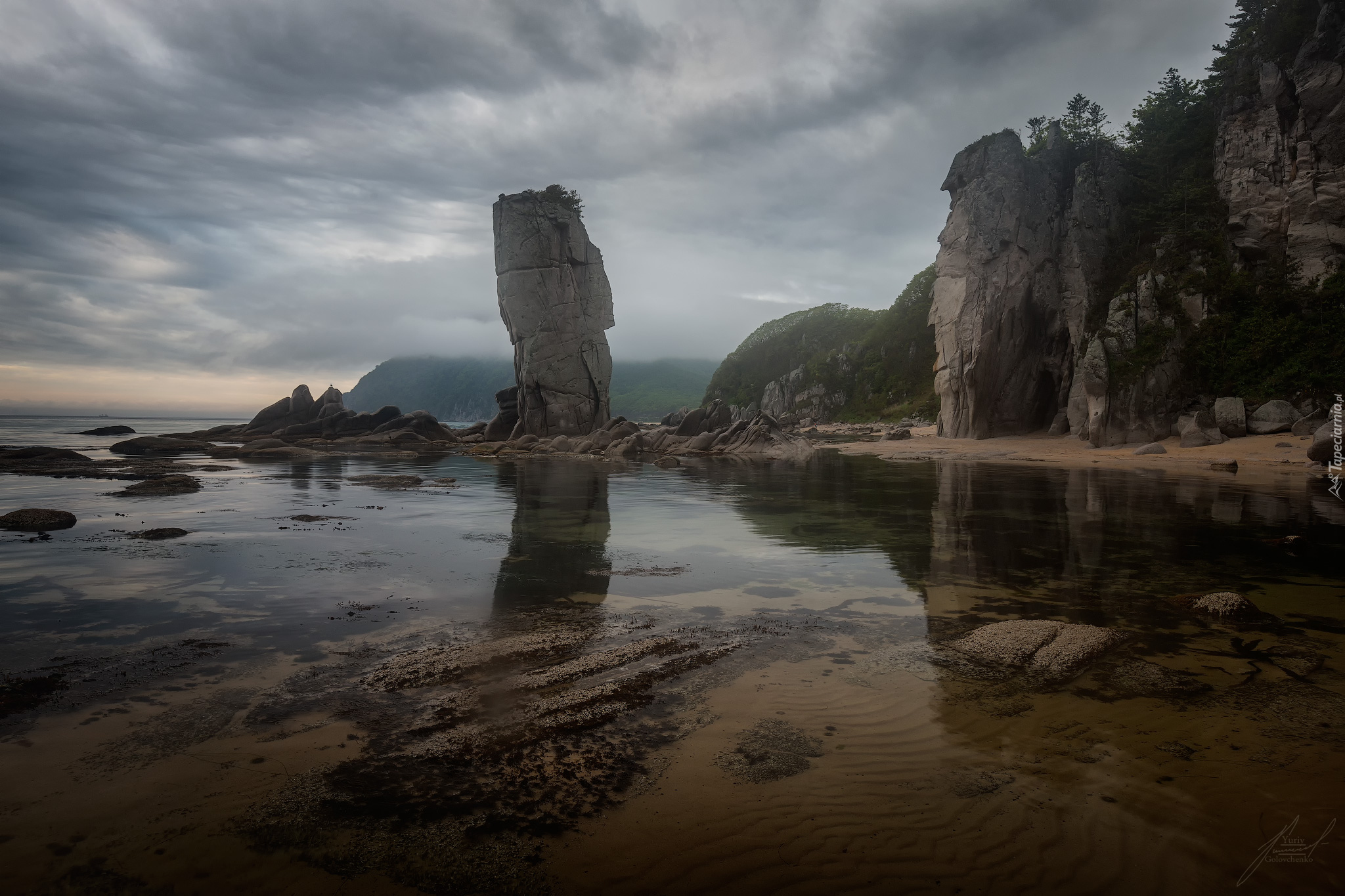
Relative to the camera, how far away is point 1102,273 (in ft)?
124

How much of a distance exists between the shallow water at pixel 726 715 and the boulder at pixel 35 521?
0.67 meters

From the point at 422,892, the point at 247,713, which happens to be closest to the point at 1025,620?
the point at 422,892

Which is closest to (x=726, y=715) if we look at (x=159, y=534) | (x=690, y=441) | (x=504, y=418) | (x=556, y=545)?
(x=556, y=545)

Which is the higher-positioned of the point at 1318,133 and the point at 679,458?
the point at 1318,133

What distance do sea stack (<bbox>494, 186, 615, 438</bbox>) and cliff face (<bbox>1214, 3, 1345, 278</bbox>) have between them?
40.9 meters

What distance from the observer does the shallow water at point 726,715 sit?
10.3ft

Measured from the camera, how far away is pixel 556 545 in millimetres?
11906

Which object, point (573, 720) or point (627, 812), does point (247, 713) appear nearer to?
point (573, 720)

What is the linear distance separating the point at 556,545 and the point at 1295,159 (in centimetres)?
3951

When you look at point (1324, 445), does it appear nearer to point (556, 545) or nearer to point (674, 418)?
point (556, 545)

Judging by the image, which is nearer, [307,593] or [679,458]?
[307,593]

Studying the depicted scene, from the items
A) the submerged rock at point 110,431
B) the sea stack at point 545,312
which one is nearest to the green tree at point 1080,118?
the sea stack at point 545,312

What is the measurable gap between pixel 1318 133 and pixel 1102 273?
1019 centimetres

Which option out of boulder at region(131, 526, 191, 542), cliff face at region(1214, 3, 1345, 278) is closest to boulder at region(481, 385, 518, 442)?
boulder at region(131, 526, 191, 542)
